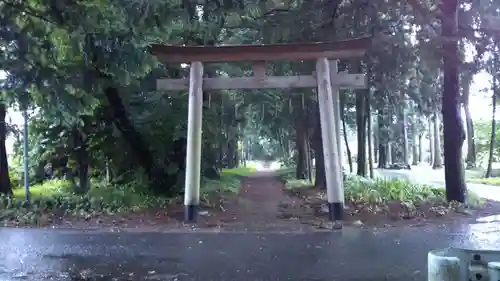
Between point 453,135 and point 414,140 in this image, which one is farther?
point 414,140

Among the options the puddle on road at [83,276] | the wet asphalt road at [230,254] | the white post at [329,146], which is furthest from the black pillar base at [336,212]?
the puddle on road at [83,276]

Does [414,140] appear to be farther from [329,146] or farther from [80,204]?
[80,204]

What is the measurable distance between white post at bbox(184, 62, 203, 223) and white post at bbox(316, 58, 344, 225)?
10.0 feet

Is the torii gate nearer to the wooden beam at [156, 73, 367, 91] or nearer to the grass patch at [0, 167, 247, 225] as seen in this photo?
the wooden beam at [156, 73, 367, 91]

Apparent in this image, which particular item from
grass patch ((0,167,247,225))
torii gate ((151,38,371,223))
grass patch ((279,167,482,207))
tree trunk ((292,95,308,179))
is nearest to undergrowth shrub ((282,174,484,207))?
grass patch ((279,167,482,207))

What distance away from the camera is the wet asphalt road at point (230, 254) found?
721 cm

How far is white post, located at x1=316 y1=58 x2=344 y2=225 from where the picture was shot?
42.2 ft

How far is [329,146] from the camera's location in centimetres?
1308

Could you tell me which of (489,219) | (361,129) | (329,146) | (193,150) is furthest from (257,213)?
(361,129)

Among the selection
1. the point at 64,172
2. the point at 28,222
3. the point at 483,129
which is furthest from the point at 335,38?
the point at 483,129

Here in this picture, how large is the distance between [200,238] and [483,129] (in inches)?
1766

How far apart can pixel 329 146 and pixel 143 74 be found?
507 cm

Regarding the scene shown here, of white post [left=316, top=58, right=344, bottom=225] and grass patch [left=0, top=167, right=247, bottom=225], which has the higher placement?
white post [left=316, top=58, right=344, bottom=225]

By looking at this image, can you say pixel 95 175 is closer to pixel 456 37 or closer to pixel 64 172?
pixel 64 172
